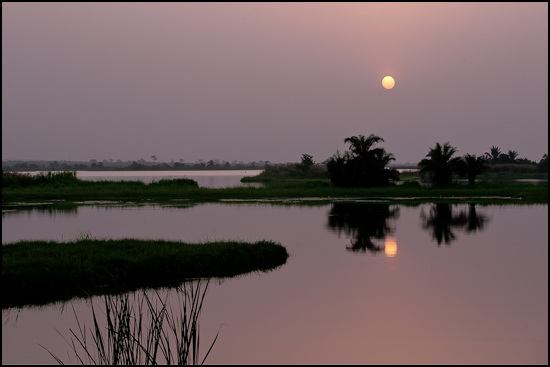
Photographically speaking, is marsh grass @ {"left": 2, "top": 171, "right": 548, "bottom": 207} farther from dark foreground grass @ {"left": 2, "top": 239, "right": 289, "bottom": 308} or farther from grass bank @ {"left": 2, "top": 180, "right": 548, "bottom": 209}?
dark foreground grass @ {"left": 2, "top": 239, "right": 289, "bottom": 308}

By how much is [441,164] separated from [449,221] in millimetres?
29890

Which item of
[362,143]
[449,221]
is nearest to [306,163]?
[362,143]

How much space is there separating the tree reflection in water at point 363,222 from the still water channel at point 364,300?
19 cm

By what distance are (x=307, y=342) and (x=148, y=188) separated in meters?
54.2

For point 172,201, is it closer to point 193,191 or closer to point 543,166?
point 193,191

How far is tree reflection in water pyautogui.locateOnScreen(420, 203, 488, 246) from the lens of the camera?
3205 cm

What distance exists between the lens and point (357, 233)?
1272 inches

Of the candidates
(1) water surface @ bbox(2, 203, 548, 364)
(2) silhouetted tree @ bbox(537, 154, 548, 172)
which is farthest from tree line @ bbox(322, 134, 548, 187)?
(2) silhouetted tree @ bbox(537, 154, 548, 172)

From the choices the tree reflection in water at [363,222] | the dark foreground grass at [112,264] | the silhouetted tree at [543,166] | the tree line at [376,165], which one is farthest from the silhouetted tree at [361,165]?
the silhouetted tree at [543,166]

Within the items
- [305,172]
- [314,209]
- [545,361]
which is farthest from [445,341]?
[305,172]

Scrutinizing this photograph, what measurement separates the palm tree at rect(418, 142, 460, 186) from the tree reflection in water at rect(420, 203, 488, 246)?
696 inches

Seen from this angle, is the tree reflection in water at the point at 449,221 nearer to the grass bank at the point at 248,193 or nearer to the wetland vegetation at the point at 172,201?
the wetland vegetation at the point at 172,201

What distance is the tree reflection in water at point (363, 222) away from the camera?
28956 mm

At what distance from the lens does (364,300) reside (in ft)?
57.7
